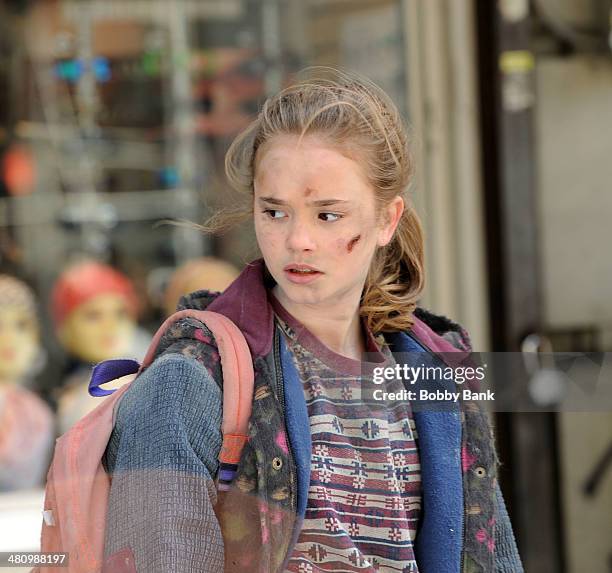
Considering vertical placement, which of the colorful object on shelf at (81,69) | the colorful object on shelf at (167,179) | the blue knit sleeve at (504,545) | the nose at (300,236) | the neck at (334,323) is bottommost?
the blue knit sleeve at (504,545)

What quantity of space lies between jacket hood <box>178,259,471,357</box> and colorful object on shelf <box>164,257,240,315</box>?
1.37 metres

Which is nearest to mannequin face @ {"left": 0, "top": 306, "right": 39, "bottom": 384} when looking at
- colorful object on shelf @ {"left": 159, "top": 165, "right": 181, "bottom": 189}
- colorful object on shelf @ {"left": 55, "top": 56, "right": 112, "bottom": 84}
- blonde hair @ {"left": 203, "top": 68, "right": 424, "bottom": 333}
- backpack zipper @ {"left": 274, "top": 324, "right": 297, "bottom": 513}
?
colorful object on shelf @ {"left": 159, "top": 165, "right": 181, "bottom": 189}

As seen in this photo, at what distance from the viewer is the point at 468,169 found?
272cm

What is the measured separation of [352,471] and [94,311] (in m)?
1.98

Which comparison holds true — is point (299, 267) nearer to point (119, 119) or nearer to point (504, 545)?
point (504, 545)

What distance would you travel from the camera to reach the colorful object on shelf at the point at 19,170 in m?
3.11

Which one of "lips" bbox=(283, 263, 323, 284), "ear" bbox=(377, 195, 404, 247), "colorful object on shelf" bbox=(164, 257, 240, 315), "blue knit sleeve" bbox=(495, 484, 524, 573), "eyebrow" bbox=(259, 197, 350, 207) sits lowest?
"blue knit sleeve" bbox=(495, 484, 524, 573)

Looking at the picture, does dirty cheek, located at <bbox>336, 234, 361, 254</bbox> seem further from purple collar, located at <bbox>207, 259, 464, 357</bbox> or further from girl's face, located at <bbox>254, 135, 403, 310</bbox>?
purple collar, located at <bbox>207, 259, 464, 357</bbox>

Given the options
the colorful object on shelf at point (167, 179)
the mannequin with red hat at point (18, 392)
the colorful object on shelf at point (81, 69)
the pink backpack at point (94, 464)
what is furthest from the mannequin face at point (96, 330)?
the pink backpack at point (94, 464)

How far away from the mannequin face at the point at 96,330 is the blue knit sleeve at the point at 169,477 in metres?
1.84

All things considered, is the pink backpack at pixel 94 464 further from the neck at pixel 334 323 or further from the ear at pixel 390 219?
the ear at pixel 390 219

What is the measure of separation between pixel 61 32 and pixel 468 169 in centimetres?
136

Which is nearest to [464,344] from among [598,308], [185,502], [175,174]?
[185,502]

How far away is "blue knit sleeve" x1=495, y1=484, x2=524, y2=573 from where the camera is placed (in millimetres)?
1147
